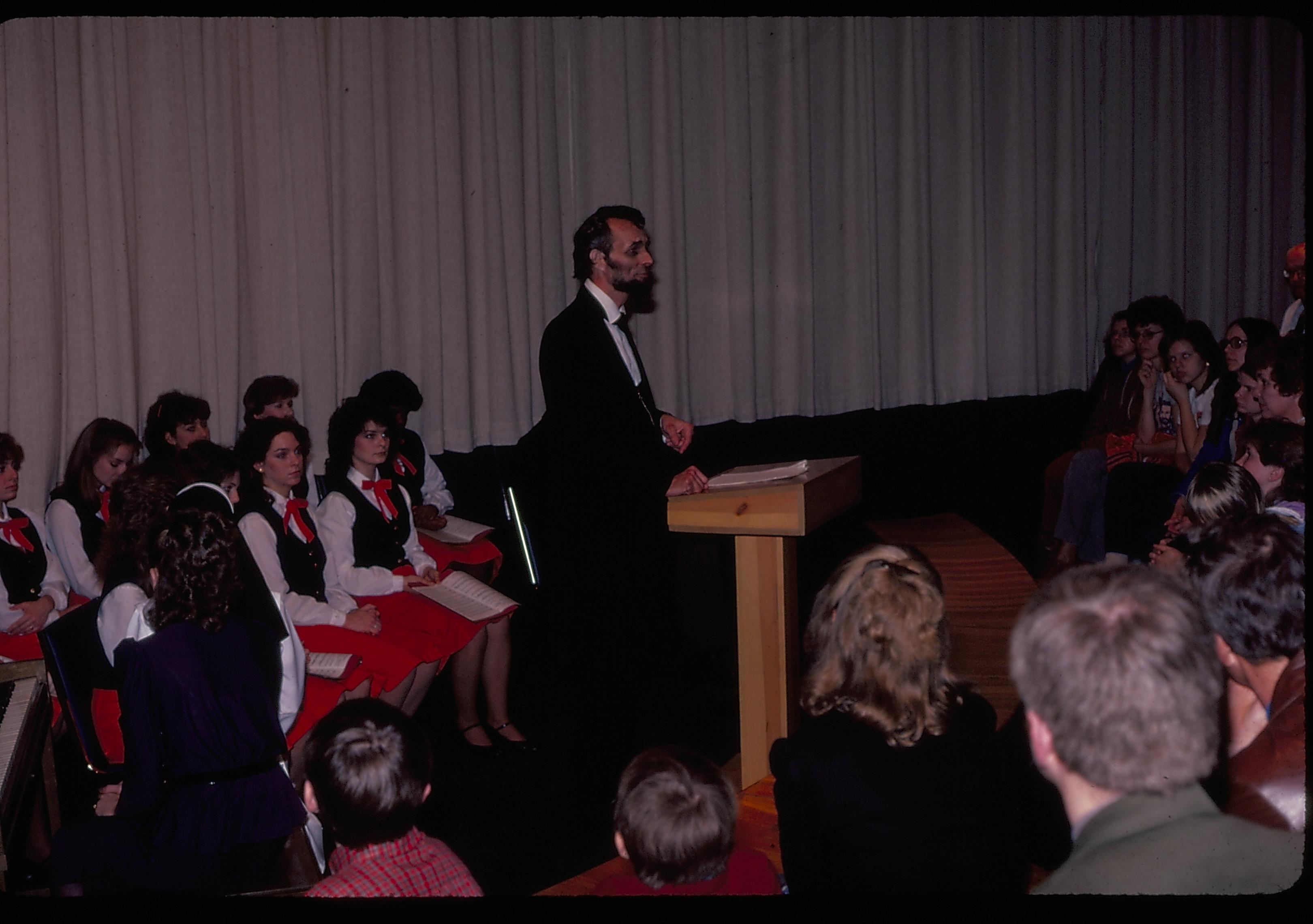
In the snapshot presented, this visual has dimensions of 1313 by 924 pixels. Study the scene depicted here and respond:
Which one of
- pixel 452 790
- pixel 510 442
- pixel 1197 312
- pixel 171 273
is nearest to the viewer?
pixel 452 790

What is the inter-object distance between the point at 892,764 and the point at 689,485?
113cm

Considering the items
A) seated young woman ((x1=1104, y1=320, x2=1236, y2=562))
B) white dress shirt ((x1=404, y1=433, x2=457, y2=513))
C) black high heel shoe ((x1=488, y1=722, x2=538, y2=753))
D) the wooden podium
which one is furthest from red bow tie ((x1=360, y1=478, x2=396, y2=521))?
seated young woman ((x1=1104, y1=320, x2=1236, y2=562))

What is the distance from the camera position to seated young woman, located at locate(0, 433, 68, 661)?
11.3 feet

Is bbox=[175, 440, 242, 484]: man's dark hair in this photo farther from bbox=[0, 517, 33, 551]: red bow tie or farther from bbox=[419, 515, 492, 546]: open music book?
bbox=[419, 515, 492, 546]: open music book

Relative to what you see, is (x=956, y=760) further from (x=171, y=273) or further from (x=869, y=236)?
(x=869, y=236)

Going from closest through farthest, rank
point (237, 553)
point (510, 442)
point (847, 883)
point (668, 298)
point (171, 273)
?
point (847, 883) < point (237, 553) < point (171, 273) < point (510, 442) < point (668, 298)

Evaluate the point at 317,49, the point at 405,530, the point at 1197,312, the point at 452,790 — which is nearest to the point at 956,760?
the point at 452,790

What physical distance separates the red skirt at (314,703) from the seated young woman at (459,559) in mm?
609

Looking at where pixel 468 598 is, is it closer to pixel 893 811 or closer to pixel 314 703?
pixel 314 703

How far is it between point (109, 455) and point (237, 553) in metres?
1.48

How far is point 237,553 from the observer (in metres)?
2.63

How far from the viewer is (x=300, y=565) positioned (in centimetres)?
361

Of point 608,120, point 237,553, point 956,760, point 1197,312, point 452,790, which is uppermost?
point 608,120

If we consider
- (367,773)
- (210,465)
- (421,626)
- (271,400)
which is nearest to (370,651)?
(421,626)
